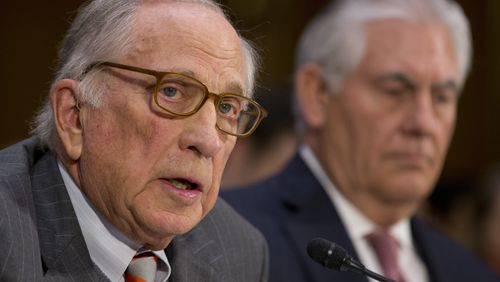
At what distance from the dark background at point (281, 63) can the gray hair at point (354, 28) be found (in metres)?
1.26

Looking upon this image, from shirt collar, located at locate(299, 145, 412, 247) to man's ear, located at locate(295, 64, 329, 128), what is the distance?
0.11 metres

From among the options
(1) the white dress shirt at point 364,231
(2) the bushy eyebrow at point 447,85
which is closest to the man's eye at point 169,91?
(1) the white dress shirt at point 364,231

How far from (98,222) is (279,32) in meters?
4.12

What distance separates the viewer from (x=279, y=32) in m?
5.91

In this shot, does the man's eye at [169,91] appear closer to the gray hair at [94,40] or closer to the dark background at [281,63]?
the gray hair at [94,40]

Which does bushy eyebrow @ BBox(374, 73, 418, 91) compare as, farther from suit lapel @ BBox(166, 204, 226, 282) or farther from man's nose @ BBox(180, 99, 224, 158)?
man's nose @ BBox(180, 99, 224, 158)

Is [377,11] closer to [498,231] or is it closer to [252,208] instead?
[252,208]

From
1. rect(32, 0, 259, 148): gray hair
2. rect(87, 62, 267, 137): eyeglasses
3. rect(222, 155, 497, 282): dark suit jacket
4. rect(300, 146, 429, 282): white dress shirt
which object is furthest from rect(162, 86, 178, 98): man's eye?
rect(300, 146, 429, 282): white dress shirt

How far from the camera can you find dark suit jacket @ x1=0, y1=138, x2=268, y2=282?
1.77 metres

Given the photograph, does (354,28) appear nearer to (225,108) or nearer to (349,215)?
(349,215)

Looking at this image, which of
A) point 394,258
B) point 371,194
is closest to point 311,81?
point 371,194

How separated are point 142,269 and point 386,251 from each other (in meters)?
1.25

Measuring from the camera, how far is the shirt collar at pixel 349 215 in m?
3.03

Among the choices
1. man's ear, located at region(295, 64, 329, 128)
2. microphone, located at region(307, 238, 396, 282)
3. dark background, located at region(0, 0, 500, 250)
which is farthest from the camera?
dark background, located at region(0, 0, 500, 250)
